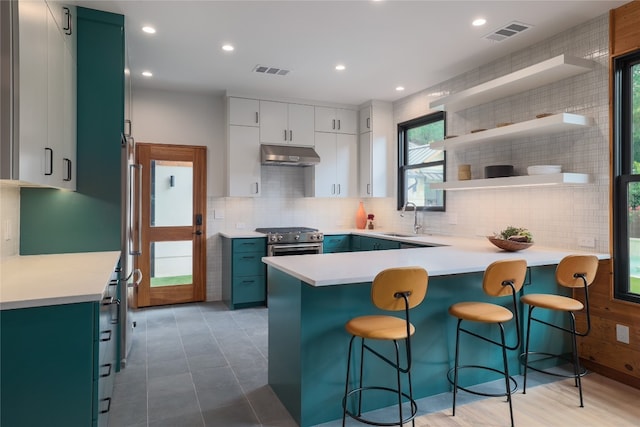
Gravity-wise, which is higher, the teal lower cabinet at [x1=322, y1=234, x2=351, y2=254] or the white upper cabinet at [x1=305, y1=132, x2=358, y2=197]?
the white upper cabinet at [x1=305, y1=132, x2=358, y2=197]

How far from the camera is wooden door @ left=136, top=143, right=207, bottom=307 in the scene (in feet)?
16.4

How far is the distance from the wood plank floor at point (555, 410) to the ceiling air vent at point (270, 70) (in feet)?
11.7

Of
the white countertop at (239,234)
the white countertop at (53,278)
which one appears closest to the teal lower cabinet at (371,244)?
the white countertop at (239,234)

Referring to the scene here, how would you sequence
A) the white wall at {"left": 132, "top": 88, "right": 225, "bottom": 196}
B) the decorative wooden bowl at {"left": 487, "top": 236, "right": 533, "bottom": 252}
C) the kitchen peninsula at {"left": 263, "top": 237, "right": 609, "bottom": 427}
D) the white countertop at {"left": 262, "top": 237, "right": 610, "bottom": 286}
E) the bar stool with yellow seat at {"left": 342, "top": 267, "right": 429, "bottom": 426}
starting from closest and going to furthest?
the bar stool with yellow seat at {"left": 342, "top": 267, "right": 429, "bottom": 426} < the white countertop at {"left": 262, "top": 237, "right": 610, "bottom": 286} < the kitchen peninsula at {"left": 263, "top": 237, "right": 609, "bottom": 427} < the decorative wooden bowl at {"left": 487, "top": 236, "right": 533, "bottom": 252} < the white wall at {"left": 132, "top": 88, "right": 225, "bottom": 196}

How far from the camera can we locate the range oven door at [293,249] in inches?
193

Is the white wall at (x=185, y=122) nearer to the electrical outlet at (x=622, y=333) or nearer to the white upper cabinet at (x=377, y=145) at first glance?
the white upper cabinet at (x=377, y=145)

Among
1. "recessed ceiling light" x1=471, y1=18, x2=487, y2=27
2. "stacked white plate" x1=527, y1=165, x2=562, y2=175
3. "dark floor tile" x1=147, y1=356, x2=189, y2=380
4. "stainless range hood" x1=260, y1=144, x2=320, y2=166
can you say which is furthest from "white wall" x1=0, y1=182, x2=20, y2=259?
"stacked white plate" x1=527, y1=165, x2=562, y2=175

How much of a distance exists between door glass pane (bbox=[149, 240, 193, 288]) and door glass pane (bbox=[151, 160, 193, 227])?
28cm

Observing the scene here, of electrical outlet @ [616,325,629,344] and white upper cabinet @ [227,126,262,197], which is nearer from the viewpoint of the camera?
electrical outlet @ [616,325,629,344]

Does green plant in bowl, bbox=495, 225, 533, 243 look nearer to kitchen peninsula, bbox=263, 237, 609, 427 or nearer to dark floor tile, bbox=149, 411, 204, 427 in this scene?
kitchen peninsula, bbox=263, 237, 609, 427

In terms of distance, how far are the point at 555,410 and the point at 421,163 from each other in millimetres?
3319

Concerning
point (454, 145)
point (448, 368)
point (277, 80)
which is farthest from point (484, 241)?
point (277, 80)

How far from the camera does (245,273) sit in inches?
193

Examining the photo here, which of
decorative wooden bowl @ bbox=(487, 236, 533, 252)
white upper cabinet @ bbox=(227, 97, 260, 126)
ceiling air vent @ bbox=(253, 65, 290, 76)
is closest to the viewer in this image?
decorative wooden bowl @ bbox=(487, 236, 533, 252)
